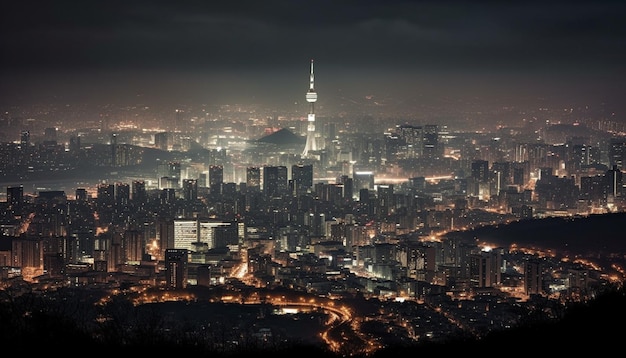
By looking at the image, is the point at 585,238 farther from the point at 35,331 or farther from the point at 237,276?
the point at 35,331

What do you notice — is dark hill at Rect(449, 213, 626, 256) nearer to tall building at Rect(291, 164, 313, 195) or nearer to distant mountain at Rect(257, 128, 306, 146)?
tall building at Rect(291, 164, 313, 195)

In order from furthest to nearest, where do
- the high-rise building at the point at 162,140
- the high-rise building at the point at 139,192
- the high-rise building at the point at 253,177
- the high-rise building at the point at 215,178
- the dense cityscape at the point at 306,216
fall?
the high-rise building at the point at 162,140 < the high-rise building at the point at 253,177 < the high-rise building at the point at 215,178 < the high-rise building at the point at 139,192 < the dense cityscape at the point at 306,216

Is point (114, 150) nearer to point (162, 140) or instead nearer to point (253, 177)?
point (162, 140)

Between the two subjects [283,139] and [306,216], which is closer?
[306,216]

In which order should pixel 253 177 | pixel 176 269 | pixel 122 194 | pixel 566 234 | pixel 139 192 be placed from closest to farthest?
pixel 176 269
pixel 566 234
pixel 122 194
pixel 139 192
pixel 253 177

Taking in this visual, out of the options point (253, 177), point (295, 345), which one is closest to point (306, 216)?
point (253, 177)

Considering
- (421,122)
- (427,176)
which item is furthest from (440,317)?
Result: (421,122)

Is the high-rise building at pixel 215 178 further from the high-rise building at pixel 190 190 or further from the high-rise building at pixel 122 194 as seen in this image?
the high-rise building at pixel 122 194

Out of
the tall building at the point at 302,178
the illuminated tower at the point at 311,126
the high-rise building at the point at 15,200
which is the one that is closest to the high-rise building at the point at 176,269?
the high-rise building at the point at 15,200

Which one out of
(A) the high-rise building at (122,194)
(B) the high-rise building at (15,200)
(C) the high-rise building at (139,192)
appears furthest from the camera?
(C) the high-rise building at (139,192)
